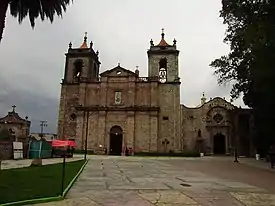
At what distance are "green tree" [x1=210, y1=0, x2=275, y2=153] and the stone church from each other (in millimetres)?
20574

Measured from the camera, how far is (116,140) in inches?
1843

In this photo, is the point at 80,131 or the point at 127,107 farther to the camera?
the point at 127,107

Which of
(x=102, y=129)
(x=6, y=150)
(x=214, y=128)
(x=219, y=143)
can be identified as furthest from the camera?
(x=219, y=143)

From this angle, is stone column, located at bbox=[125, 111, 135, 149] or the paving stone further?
stone column, located at bbox=[125, 111, 135, 149]

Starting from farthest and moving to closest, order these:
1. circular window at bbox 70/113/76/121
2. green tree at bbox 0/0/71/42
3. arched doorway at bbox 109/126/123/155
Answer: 1. circular window at bbox 70/113/76/121
2. arched doorway at bbox 109/126/123/155
3. green tree at bbox 0/0/71/42

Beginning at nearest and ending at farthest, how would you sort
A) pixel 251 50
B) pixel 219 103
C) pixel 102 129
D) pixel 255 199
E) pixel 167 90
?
pixel 255 199, pixel 251 50, pixel 102 129, pixel 167 90, pixel 219 103

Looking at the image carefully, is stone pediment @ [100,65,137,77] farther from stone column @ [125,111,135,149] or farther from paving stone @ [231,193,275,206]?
paving stone @ [231,193,275,206]

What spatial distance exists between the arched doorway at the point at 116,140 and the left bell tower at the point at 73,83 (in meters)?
5.47

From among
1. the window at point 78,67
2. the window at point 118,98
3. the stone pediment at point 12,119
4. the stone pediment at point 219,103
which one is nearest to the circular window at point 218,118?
the stone pediment at point 219,103

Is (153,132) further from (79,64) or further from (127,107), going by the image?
(79,64)

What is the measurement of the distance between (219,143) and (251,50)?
1321 inches

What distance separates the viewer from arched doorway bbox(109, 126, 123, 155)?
46344 mm

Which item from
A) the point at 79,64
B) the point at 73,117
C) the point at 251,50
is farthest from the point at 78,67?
the point at 251,50

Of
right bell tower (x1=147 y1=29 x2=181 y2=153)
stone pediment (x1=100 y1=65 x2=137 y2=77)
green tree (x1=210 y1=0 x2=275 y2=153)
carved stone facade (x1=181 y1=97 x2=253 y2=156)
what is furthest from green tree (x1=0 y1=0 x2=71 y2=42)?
carved stone facade (x1=181 y1=97 x2=253 y2=156)
